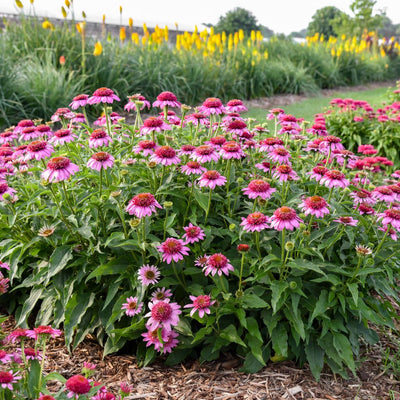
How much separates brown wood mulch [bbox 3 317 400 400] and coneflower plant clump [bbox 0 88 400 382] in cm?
7

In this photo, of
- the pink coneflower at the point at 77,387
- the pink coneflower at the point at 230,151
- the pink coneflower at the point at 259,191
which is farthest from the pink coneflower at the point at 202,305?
the pink coneflower at the point at 230,151

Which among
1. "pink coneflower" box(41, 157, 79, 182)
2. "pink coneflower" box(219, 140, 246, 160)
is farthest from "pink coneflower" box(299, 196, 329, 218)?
"pink coneflower" box(41, 157, 79, 182)

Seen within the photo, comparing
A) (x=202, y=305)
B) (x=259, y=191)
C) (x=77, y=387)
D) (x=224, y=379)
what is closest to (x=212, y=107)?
(x=259, y=191)

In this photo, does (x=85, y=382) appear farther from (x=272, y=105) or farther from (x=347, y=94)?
(x=347, y=94)

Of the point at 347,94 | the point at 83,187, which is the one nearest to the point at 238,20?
the point at 347,94

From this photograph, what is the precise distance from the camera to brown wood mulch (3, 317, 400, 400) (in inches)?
81.4

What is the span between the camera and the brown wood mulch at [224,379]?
6.79ft

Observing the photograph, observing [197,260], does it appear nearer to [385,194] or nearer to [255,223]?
[255,223]

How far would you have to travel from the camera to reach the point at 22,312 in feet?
7.77

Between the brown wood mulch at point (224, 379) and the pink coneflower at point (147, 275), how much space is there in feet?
1.88

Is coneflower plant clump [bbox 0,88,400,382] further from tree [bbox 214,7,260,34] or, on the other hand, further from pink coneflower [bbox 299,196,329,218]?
tree [bbox 214,7,260,34]

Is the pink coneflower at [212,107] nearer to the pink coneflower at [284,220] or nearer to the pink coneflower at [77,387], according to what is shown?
the pink coneflower at [284,220]

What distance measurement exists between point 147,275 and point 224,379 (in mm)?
729

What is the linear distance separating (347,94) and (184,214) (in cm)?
1063
